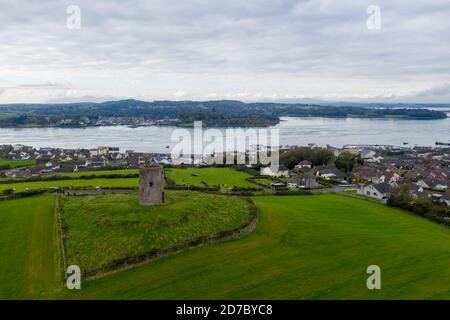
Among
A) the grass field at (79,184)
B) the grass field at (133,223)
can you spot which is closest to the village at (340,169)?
the grass field at (79,184)

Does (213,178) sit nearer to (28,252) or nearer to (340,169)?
(340,169)

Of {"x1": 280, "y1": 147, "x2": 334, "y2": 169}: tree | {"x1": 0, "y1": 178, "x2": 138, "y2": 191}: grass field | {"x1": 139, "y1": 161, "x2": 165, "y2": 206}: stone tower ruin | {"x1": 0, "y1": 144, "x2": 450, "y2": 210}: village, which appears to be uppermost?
{"x1": 139, "y1": 161, "x2": 165, "y2": 206}: stone tower ruin

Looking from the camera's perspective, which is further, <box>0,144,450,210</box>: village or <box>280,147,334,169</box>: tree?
<box>280,147,334,169</box>: tree

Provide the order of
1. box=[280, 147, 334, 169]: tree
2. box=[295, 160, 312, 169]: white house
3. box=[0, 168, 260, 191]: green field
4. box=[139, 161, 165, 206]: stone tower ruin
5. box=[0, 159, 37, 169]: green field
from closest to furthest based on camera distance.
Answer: box=[139, 161, 165, 206]: stone tower ruin
box=[0, 168, 260, 191]: green field
box=[295, 160, 312, 169]: white house
box=[280, 147, 334, 169]: tree
box=[0, 159, 37, 169]: green field

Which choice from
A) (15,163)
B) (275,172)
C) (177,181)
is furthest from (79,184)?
(15,163)

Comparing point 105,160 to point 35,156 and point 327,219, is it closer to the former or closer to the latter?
point 35,156

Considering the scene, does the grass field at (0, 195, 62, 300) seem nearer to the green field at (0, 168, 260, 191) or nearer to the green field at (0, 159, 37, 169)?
the green field at (0, 168, 260, 191)

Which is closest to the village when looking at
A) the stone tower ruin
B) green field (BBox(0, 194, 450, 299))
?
green field (BBox(0, 194, 450, 299))

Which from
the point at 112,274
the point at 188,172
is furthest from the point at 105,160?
the point at 112,274
